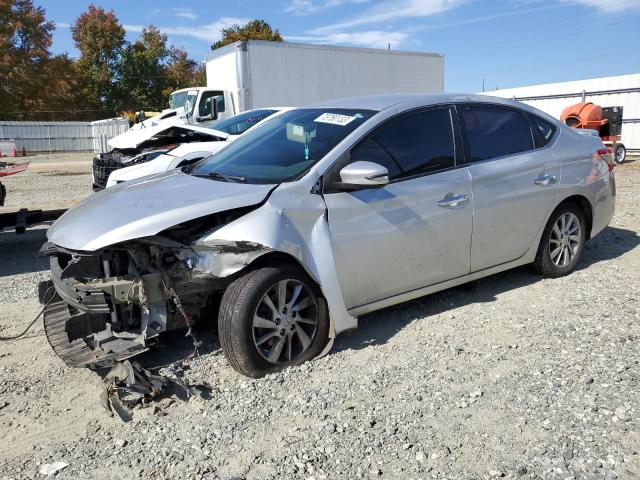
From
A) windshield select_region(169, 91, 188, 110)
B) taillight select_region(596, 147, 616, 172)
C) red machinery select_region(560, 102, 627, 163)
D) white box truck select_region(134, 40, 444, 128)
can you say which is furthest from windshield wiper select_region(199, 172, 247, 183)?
red machinery select_region(560, 102, 627, 163)

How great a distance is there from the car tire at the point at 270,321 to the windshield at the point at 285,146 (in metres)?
0.72

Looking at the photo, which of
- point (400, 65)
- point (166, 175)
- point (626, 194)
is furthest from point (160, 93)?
point (166, 175)

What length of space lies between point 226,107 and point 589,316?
494 inches

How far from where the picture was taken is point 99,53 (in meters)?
47.8

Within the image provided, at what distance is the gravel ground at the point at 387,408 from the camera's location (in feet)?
8.97

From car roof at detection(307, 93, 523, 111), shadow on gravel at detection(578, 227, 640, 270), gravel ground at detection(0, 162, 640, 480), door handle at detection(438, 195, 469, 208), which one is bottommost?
gravel ground at detection(0, 162, 640, 480)

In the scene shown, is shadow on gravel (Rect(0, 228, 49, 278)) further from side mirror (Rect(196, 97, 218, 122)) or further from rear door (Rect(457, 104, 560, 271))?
side mirror (Rect(196, 97, 218, 122))

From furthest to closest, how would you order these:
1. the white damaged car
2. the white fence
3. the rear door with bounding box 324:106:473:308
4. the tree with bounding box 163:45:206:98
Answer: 1. the tree with bounding box 163:45:206:98
2. the white fence
3. the white damaged car
4. the rear door with bounding box 324:106:473:308

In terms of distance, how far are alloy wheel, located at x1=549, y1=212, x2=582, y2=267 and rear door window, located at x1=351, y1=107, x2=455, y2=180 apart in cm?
155

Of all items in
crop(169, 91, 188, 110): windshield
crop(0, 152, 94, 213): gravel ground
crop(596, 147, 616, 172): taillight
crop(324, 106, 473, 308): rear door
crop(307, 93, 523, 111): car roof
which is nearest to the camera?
crop(324, 106, 473, 308): rear door

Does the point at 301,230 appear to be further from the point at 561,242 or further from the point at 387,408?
the point at 561,242

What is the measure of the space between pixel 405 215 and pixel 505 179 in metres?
1.15

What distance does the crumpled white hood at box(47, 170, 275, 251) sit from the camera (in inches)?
130

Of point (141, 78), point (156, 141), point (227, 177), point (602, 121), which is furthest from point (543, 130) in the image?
point (141, 78)
